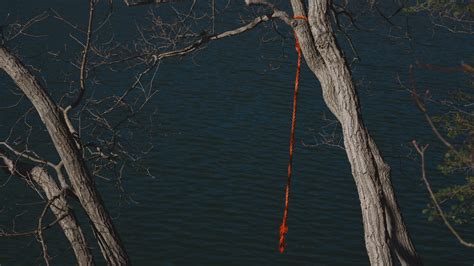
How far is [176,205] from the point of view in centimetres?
1567

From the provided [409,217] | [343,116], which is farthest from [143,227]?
[343,116]

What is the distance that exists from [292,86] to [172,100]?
3.98 m

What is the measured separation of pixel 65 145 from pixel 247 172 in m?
10.6

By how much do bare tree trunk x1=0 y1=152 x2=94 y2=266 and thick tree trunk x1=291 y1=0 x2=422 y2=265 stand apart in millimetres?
2757

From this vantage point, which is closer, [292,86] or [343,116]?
[343,116]

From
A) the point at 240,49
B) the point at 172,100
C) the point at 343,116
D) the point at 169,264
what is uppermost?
the point at 240,49

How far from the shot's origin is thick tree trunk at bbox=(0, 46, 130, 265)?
680cm

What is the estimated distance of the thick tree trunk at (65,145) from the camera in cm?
680

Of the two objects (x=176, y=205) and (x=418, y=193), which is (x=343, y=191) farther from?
(x=176, y=205)

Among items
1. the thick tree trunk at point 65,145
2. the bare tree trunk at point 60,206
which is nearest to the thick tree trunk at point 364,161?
the thick tree trunk at point 65,145

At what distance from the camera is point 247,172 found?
1725 centimetres

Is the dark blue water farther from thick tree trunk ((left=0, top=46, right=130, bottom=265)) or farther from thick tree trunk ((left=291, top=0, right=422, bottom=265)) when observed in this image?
thick tree trunk ((left=291, top=0, right=422, bottom=265))

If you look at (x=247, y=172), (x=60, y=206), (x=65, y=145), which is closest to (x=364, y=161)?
(x=65, y=145)

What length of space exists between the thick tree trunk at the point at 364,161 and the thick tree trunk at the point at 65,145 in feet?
7.60
